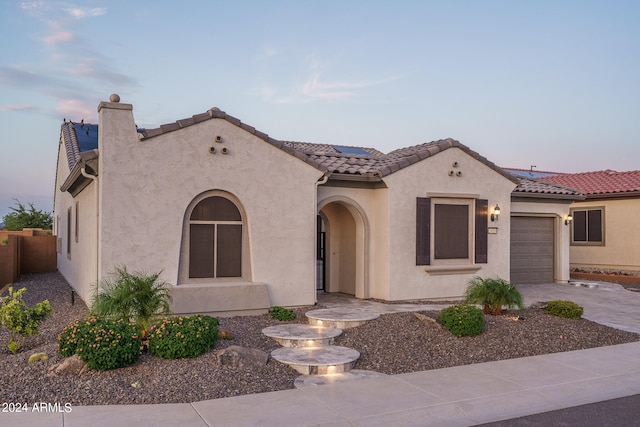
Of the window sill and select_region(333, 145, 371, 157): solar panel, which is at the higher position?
select_region(333, 145, 371, 157): solar panel

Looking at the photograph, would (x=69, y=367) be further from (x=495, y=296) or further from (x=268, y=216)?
(x=495, y=296)

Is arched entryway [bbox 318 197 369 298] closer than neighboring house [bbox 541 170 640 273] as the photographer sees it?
Yes

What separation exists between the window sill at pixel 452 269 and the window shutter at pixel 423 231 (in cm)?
20

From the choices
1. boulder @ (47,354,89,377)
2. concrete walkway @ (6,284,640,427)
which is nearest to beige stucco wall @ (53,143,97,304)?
boulder @ (47,354,89,377)

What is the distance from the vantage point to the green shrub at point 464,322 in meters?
9.59

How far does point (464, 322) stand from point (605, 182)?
643 inches

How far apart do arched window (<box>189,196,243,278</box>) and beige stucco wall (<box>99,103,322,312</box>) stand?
0.83 feet

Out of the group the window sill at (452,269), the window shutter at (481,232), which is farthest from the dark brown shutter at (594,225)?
the window sill at (452,269)

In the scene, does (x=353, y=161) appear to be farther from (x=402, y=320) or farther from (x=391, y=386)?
(x=391, y=386)

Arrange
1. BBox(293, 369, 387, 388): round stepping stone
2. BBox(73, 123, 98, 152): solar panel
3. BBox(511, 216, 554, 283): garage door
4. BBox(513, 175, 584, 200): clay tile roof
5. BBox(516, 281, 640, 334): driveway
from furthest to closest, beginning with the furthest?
BBox(511, 216, 554, 283): garage door
BBox(513, 175, 584, 200): clay tile roof
BBox(73, 123, 98, 152): solar panel
BBox(516, 281, 640, 334): driveway
BBox(293, 369, 387, 388): round stepping stone

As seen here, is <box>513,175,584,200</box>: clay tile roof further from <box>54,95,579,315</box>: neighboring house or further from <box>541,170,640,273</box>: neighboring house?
<box>541,170,640,273</box>: neighboring house

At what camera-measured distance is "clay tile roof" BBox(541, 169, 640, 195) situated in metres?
21.1

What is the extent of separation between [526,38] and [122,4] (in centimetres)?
1036

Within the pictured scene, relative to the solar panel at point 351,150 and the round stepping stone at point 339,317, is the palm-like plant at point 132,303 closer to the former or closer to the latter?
the round stepping stone at point 339,317
